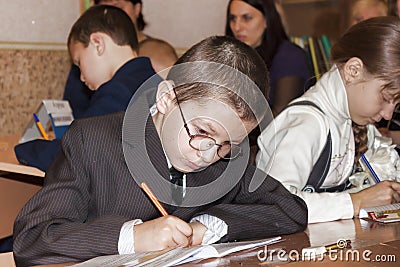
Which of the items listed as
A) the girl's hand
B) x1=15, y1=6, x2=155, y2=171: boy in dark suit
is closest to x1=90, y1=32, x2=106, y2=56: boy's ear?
x1=15, y1=6, x2=155, y2=171: boy in dark suit

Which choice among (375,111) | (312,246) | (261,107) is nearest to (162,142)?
(261,107)

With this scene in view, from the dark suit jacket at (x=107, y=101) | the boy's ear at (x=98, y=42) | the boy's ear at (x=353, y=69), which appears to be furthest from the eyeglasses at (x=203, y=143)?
the boy's ear at (x=98, y=42)

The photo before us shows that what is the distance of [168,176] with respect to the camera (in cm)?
139

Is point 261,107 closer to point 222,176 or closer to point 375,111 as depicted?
point 222,176

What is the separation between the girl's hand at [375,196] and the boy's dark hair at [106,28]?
109 cm

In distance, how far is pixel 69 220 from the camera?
1.27 metres

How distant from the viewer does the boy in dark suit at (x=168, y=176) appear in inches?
47.9

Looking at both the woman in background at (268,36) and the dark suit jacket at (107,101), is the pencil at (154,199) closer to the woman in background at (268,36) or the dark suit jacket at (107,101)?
the dark suit jacket at (107,101)

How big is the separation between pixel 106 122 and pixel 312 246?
47cm

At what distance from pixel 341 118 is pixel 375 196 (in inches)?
10.8

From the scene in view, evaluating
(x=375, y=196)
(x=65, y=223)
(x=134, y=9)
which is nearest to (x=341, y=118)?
(x=375, y=196)

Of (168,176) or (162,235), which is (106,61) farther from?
(162,235)

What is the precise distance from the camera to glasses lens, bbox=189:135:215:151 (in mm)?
1282

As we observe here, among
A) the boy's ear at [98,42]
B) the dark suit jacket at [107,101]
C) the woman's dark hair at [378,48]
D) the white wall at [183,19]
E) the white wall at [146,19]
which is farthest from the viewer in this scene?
the white wall at [183,19]
